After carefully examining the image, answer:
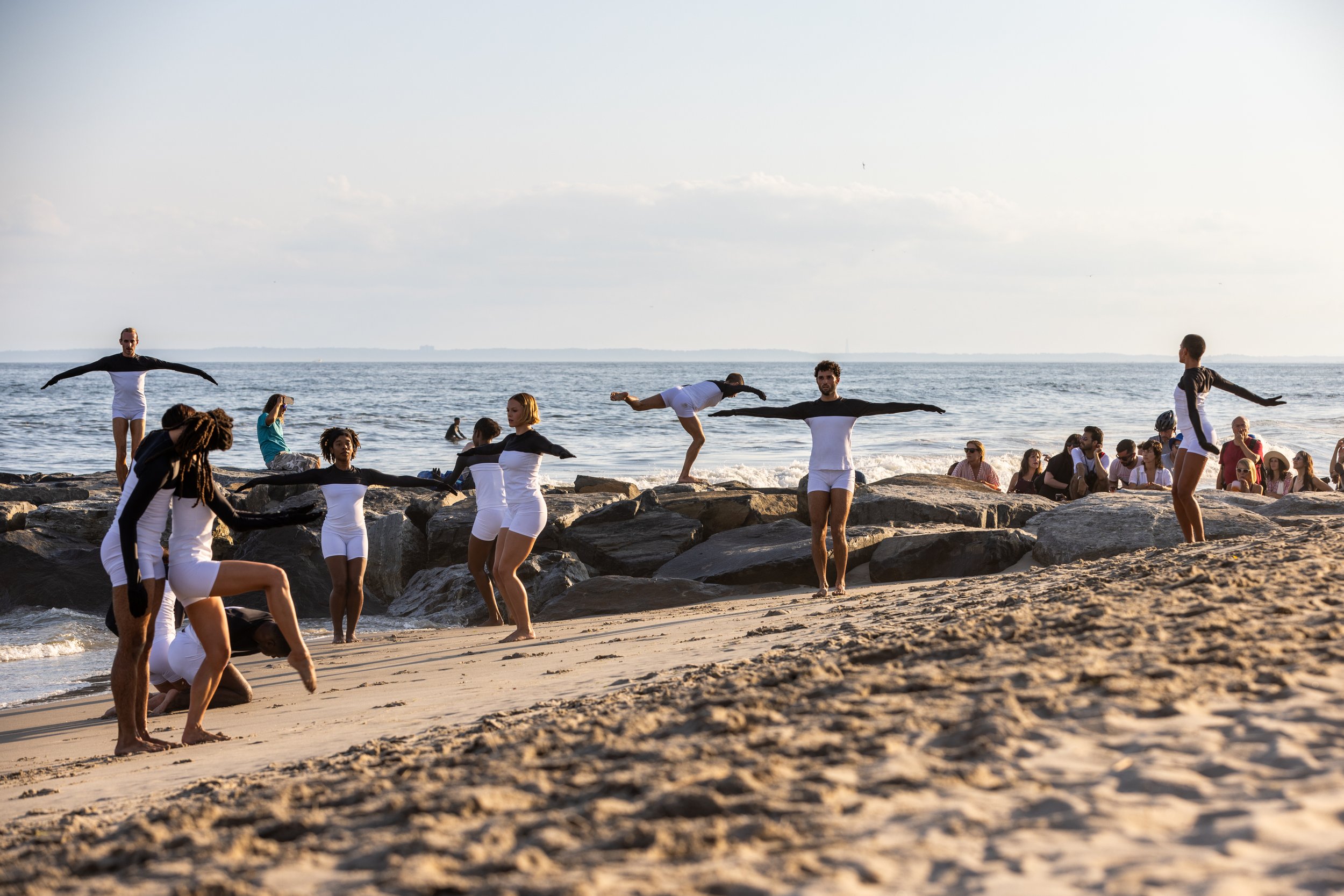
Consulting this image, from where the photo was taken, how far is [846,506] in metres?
8.85

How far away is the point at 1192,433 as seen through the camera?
8.51 m

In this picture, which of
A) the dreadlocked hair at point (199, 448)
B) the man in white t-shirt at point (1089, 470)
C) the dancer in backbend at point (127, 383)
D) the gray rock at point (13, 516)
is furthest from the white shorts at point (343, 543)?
the man in white t-shirt at point (1089, 470)

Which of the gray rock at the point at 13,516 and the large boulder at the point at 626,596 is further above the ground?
the gray rock at the point at 13,516

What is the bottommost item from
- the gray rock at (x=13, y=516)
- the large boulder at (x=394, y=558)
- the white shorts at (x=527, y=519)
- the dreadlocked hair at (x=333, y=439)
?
the large boulder at (x=394, y=558)

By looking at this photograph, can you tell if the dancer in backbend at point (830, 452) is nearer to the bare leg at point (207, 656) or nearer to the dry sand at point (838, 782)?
the dry sand at point (838, 782)

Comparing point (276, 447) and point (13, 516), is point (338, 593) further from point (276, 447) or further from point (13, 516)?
point (13, 516)

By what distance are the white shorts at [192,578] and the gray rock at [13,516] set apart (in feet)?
27.3

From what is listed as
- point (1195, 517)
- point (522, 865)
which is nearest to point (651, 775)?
point (522, 865)

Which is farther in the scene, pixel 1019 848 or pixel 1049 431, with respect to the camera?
pixel 1049 431

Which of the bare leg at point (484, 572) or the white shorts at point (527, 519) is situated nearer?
the white shorts at point (527, 519)

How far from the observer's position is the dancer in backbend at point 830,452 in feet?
28.4

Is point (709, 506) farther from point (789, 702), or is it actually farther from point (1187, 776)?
point (1187, 776)

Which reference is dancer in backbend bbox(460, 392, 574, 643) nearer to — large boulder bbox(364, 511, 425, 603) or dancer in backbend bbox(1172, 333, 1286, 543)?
large boulder bbox(364, 511, 425, 603)

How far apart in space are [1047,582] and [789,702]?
3866 mm
